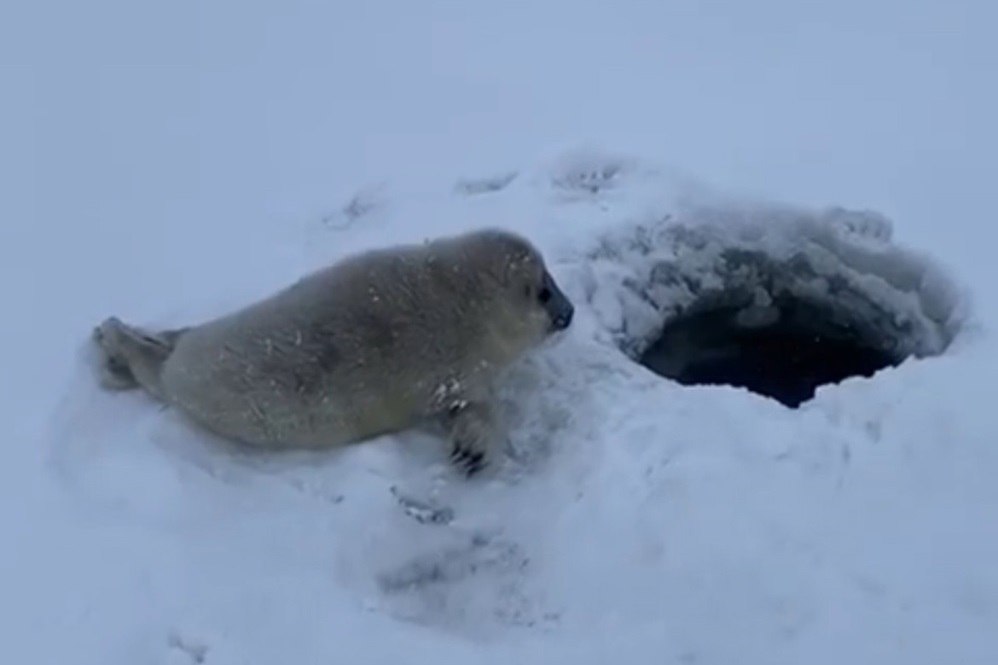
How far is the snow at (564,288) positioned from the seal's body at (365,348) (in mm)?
69

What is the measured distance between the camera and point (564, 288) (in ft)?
11.5

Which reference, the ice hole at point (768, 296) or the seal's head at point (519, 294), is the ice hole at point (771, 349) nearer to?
the ice hole at point (768, 296)

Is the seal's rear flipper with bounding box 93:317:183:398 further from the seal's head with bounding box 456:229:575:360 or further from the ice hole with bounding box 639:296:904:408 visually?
the ice hole with bounding box 639:296:904:408

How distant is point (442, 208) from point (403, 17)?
3.35ft

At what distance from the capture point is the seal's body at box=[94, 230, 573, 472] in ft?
10.1

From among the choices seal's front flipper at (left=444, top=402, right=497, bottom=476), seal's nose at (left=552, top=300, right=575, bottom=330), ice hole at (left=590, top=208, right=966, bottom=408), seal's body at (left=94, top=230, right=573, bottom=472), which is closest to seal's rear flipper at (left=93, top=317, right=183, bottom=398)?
seal's body at (left=94, top=230, right=573, bottom=472)

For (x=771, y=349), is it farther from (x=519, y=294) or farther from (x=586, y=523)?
(x=586, y=523)

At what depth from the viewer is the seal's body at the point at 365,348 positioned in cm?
309

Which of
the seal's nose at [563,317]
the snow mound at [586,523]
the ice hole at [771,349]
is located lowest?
the ice hole at [771,349]

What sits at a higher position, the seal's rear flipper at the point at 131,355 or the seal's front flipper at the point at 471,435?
the seal's rear flipper at the point at 131,355

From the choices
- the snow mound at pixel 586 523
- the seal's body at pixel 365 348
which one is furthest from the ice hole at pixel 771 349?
the seal's body at pixel 365 348

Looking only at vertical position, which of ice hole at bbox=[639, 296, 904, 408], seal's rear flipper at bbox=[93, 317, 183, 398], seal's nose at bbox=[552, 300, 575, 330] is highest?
seal's rear flipper at bbox=[93, 317, 183, 398]

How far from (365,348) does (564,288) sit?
0.57m

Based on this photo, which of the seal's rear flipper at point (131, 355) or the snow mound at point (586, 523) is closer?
the snow mound at point (586, 523)
